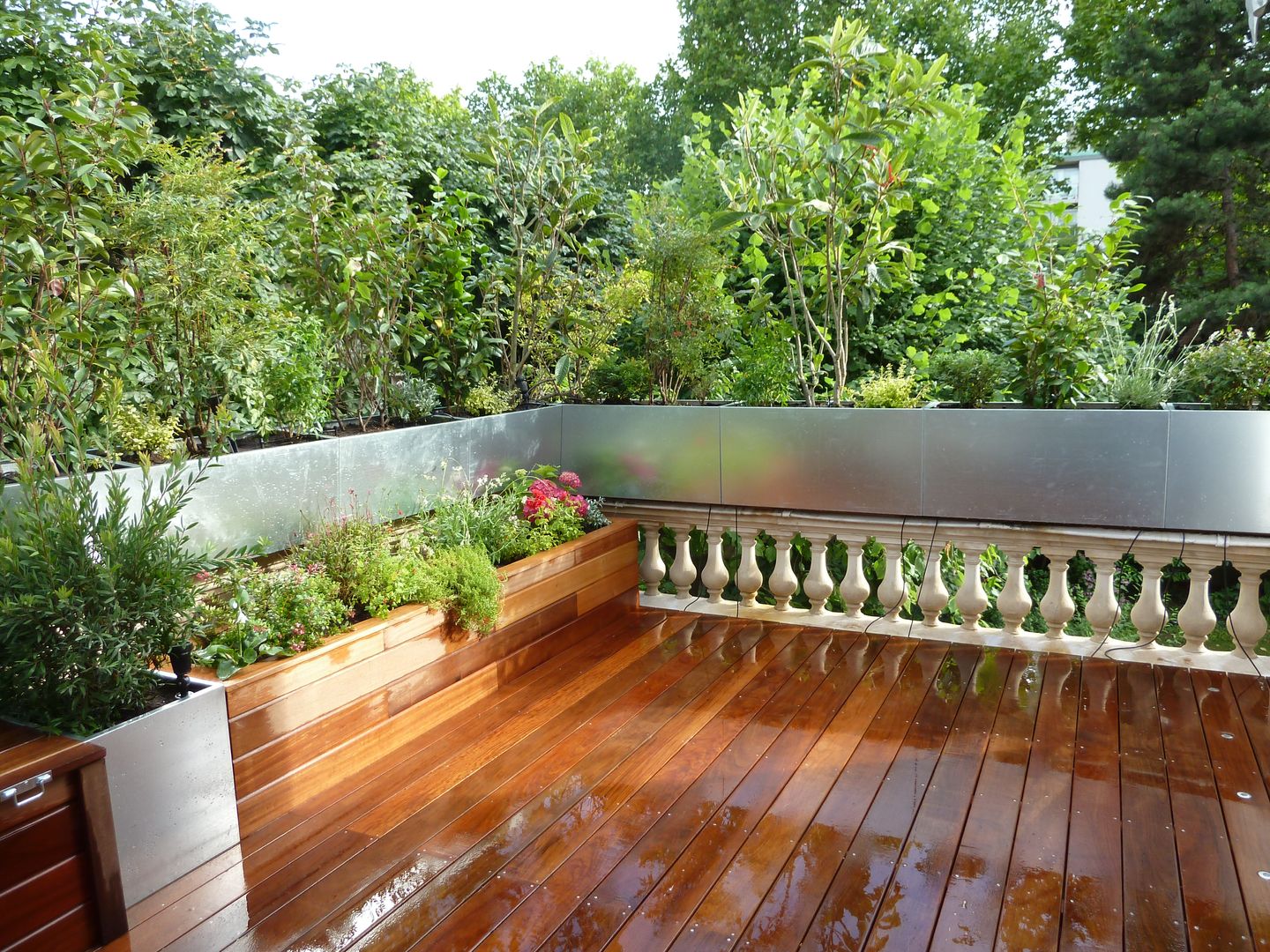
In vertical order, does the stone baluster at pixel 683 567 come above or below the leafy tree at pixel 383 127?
below

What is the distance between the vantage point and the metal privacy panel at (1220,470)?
307 cm

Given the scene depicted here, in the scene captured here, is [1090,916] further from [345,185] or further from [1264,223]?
[1264,223]

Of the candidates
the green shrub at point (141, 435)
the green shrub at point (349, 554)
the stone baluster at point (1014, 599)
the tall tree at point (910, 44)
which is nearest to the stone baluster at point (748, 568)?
the stone baluster at point (1014, 599)

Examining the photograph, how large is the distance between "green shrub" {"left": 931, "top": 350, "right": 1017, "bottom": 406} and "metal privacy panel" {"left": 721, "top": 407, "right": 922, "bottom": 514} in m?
0.42

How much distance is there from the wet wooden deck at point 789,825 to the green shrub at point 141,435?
1261 mm

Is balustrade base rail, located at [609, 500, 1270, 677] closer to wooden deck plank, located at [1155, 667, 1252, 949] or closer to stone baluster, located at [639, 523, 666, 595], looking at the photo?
stone baluster, located at [639, 523, 666, 595]

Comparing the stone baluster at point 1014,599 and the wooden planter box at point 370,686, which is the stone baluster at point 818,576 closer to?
the stone baluster at point 1014,599

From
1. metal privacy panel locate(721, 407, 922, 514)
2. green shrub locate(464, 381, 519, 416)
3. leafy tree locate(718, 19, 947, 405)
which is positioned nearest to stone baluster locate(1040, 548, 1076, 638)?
metal privacy panel locate(721, 407, 922, 514)

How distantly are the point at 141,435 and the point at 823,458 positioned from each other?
251cm

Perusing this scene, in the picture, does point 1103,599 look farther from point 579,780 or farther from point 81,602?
point 81,602

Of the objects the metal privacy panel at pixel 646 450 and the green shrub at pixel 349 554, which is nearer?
the green shrub at pixel 349 554

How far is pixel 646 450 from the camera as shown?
4.05 metres

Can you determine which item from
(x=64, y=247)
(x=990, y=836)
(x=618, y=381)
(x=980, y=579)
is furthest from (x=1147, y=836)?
A: (x=64, y=247)

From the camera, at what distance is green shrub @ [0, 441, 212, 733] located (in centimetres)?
186
